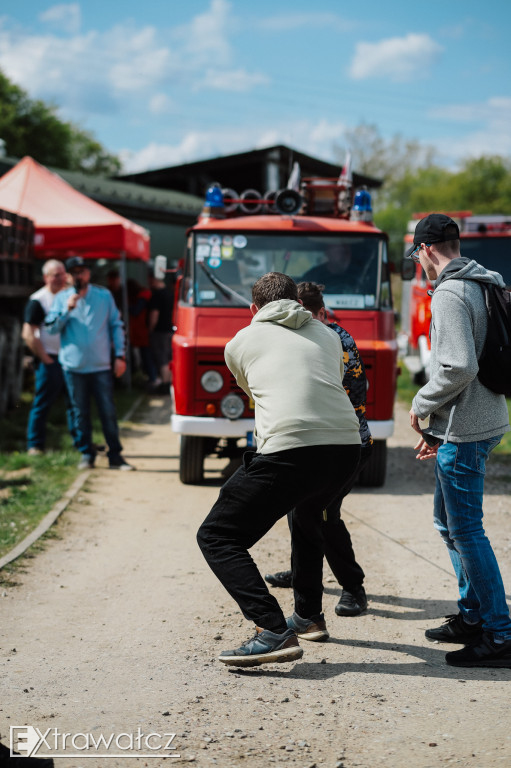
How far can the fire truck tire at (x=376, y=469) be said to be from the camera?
342 inches

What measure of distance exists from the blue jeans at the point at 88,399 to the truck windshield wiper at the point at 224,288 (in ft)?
4.73

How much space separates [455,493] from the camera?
173 inches

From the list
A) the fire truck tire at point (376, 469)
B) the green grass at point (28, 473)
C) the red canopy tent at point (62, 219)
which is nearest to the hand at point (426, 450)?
the green grass at point (28, 473)

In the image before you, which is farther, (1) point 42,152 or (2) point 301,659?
(1) point 42,152

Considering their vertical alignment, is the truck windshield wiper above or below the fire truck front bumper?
above

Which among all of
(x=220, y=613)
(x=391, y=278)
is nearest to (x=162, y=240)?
(x=391, y=278)

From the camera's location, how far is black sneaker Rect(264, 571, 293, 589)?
19.0 ft

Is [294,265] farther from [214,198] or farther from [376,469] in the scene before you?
[376,469]

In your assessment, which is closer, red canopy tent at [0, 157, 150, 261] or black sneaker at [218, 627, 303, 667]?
black sneaker at [218, 627, 303, 667]

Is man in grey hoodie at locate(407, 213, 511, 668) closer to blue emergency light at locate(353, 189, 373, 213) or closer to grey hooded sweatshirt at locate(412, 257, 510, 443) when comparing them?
grey hooded sweatshirt at locate(412, 257, 510, 443)

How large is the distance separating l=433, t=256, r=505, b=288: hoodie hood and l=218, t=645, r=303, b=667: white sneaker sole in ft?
6.00

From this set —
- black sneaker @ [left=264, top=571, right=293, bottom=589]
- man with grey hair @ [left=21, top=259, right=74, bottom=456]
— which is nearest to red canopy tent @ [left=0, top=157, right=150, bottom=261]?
man with grey hair @ [left=21, top=259, right=74, bottom=456]

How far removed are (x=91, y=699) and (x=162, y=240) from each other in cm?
2170

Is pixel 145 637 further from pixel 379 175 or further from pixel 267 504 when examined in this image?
pixel 379 175
